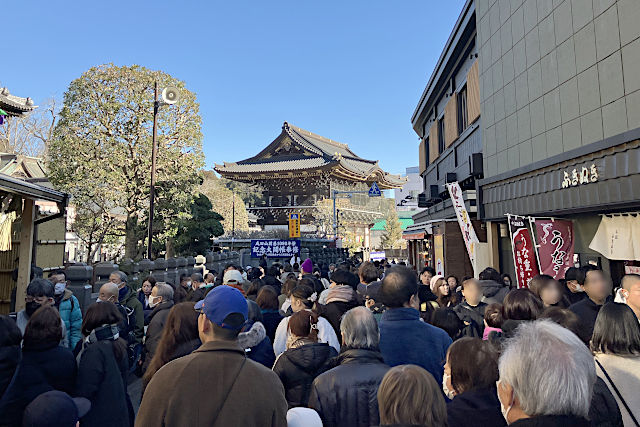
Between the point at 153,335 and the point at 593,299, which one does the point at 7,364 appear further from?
the point at 593,299

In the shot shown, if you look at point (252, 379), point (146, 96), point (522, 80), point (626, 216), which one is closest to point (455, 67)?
point (522, 80)

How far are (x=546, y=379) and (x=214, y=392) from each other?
1303 millimetres

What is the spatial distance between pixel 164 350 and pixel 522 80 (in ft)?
33.6

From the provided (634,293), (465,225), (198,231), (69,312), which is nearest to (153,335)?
(69,312)

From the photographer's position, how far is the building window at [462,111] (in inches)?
561

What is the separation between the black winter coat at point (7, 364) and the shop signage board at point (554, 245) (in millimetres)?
8910

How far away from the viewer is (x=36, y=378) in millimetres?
2518

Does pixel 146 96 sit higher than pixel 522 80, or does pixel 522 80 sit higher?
pixel 146 96

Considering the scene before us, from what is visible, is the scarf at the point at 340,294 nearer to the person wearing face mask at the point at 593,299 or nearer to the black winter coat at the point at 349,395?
the black winter coat at the point at 349,395

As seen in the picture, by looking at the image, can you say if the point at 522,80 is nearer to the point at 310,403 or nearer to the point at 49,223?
the point at 310,403

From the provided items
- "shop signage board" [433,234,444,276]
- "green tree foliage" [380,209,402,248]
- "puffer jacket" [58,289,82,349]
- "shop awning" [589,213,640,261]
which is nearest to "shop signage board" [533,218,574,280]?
Answer: "shop awning" [589,213,640,261]

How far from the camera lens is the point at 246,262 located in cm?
2614

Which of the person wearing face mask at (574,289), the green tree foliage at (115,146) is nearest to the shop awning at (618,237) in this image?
the person wearing face mask at (574,289)

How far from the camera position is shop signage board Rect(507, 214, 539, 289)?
852 centimetres
